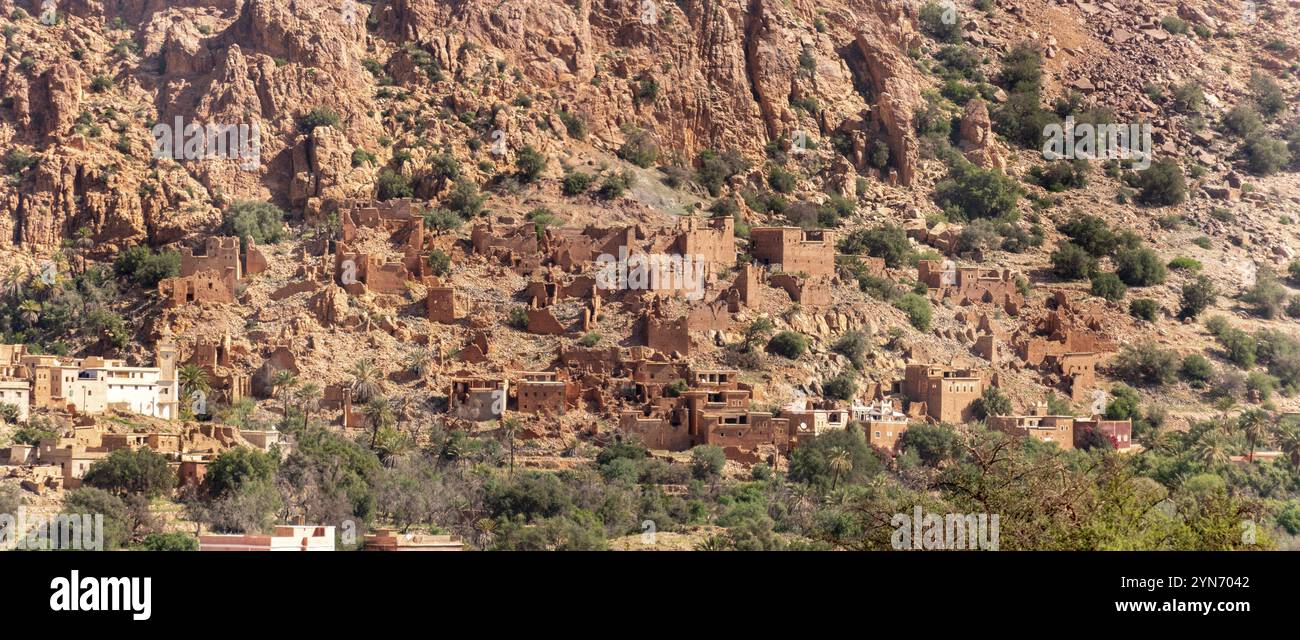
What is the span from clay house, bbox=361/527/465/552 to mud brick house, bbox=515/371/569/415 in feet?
29.3

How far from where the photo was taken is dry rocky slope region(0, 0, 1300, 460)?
61.1 meters

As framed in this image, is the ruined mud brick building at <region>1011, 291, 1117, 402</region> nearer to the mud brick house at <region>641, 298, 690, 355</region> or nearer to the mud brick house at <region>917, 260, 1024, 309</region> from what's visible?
the mud brick house at <region>917, 260, 1024, 309</region>

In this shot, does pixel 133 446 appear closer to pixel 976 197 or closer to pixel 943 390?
pixel 943 390

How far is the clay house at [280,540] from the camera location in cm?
4091

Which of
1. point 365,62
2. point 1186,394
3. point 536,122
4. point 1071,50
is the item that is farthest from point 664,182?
point 1071,50

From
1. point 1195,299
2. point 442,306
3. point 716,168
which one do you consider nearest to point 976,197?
point 1195,299

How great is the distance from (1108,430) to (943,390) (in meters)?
4.71

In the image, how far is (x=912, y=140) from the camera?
260ft

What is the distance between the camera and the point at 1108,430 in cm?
6031

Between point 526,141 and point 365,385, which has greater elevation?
point 526,141

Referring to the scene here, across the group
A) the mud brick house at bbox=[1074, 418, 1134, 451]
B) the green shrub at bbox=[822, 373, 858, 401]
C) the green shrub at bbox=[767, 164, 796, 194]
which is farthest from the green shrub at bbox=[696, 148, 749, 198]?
the mud brick house at bbox=[1074, 418, 1134, 451]
